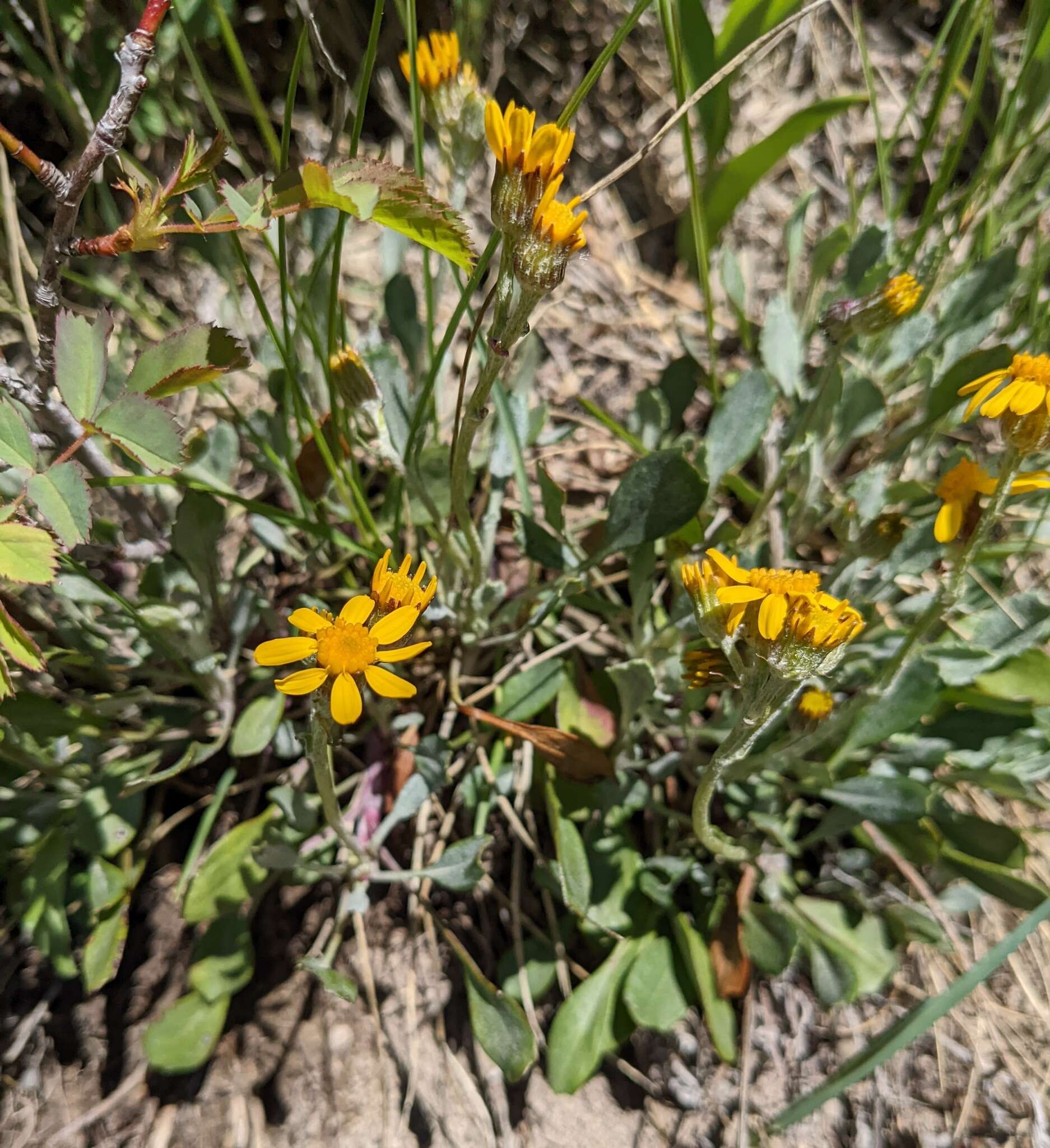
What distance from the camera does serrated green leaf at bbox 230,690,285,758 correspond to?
5.18 feet

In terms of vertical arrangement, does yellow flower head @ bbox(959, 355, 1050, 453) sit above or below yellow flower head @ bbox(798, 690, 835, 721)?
above

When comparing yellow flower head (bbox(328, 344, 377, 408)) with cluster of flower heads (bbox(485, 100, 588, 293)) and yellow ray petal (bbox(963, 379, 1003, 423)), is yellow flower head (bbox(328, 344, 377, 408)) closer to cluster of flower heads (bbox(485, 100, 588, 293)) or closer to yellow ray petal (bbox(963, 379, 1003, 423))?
cluster of flower heads (bbox(485, 100, 588, 293))

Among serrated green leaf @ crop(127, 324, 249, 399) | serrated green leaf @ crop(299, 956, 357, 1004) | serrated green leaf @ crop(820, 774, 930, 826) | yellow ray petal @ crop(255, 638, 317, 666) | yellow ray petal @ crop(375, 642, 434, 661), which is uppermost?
serrated green leaf @ crop(127, 324, 249, 399)

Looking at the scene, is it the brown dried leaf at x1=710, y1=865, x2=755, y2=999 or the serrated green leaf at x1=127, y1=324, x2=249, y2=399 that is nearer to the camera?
the serrated green leaf at x1=127, y1=324, x2=249, y2=399

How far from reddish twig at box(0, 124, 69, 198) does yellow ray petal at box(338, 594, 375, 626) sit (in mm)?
568

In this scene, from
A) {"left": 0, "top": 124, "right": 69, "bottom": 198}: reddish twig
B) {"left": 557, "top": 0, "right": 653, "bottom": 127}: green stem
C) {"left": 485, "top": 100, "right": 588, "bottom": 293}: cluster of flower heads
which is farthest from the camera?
{"left": 557, "top": 0, "right": 653, "bottom": 127}: green stem

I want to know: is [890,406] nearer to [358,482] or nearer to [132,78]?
[358,482]

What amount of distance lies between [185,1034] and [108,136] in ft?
4.98

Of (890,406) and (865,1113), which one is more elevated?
(890,406)

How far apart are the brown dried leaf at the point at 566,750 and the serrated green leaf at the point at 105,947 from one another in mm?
808

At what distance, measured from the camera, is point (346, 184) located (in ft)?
2.89

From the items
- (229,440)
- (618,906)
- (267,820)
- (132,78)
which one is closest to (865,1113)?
(618,906)

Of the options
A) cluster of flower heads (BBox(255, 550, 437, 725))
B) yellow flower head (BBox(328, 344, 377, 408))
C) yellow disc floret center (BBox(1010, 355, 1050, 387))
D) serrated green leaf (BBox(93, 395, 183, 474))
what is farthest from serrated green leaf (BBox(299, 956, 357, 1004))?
yellow disc floret center (BBox(1010, 355, 1050, 387))

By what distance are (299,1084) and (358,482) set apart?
4.13ft
